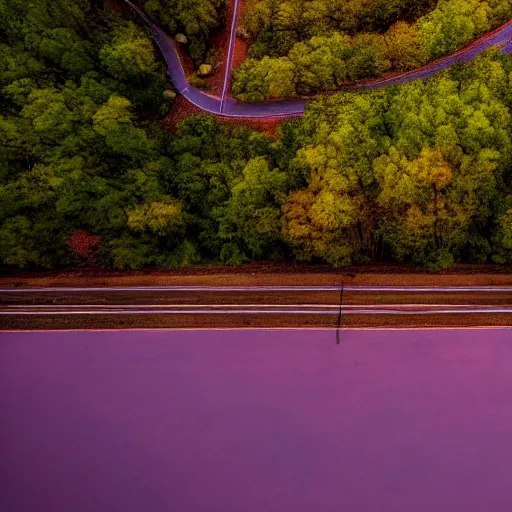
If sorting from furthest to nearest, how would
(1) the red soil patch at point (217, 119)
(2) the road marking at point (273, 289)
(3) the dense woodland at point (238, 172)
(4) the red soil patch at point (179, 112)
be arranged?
1. (4) the red soil patch at point (179, 112)
2. (1) the red soil patch at point (217, 119)
3. (2) the road marking at point (273, 289)
4. (3) the dense woodland at point (238, 172)

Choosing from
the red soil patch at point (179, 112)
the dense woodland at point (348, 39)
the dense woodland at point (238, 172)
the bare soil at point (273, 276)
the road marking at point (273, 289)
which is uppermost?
the dense woodland at point (348, 39)

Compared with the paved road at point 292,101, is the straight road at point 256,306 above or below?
below

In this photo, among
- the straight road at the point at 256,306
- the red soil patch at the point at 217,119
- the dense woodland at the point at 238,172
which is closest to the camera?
the straight road at the point at 256,306

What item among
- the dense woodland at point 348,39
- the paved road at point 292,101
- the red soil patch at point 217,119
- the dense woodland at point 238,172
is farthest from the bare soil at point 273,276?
the dense woodland at point 348,39

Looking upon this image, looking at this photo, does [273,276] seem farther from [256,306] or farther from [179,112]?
[179,112]

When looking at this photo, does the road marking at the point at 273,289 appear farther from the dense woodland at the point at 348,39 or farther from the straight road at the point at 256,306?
the dense woodland at the point at 348,39

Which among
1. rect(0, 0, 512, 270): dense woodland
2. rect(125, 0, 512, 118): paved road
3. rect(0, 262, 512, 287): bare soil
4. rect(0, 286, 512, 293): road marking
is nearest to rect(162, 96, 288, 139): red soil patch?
rect(125, 0, 512, 118): paved road

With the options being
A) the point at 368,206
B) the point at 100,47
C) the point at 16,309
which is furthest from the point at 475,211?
the point at 100,47

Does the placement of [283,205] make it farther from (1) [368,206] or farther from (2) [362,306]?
(2) [362,306]
